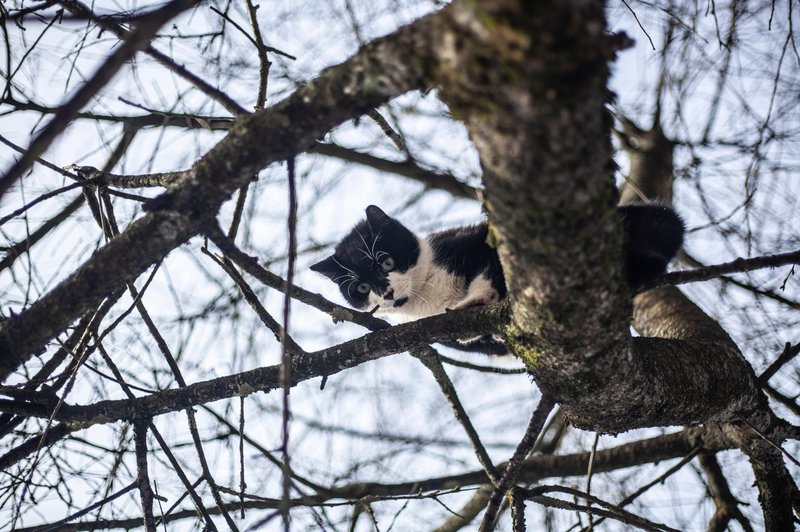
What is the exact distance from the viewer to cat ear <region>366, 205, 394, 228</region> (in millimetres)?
2805

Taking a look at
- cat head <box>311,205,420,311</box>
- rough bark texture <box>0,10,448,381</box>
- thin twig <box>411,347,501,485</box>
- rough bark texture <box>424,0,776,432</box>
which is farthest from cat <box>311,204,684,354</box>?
rough bark texture <box>0,10,448,381</box>

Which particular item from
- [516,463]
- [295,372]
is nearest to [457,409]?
[516,463]

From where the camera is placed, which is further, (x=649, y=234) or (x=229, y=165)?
(x=649, y=234)

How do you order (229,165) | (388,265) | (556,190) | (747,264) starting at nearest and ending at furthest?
(556,190)
(229,165)
(747,264)
(388,265)

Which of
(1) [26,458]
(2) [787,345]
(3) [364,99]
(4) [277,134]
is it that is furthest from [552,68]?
(1) [26,458]

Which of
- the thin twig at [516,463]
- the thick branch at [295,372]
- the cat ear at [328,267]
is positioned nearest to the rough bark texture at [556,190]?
the thin twig at [516,463]

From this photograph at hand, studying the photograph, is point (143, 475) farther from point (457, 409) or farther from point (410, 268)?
point (410, 268)

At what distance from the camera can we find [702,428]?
257 centimetres

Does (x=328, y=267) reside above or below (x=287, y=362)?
above

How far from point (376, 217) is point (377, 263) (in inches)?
8.5

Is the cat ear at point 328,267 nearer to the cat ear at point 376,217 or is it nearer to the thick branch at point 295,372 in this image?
the cat ear at point 376,217

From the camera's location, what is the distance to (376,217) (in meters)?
2.82

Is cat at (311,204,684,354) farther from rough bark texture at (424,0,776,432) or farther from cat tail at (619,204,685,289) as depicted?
rough bark texture at (424,0,776,432)

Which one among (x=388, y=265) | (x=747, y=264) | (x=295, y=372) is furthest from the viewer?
(x=388, y=265)
